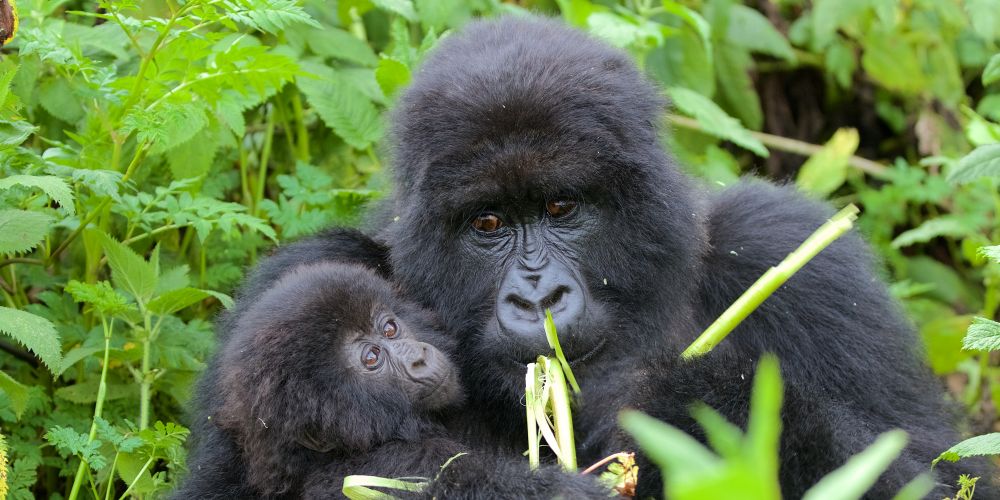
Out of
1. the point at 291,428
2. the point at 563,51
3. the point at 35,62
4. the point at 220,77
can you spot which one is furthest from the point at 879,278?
the point at 35,62

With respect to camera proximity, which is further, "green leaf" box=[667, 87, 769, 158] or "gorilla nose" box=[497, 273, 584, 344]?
"green leaf" box=[667, 87, 769, 158]

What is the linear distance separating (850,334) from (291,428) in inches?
64.3

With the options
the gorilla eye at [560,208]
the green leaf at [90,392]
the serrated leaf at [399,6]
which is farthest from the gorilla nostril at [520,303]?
the serrated leaf at [399,6]

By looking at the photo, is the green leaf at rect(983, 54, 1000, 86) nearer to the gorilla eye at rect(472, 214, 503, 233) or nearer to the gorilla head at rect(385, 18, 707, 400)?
the gorilla head at rect(385, 18, 707, 400)

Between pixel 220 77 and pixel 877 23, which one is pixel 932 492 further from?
pixel 877 23

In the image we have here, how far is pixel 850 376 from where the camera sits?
3188 millimetres

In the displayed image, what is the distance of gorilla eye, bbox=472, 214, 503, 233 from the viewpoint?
3.05 metres

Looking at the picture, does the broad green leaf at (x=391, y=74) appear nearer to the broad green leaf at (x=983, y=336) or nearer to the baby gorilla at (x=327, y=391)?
the baby gorilla at (x=327, y=391)

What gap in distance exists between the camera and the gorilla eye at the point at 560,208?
119 inches

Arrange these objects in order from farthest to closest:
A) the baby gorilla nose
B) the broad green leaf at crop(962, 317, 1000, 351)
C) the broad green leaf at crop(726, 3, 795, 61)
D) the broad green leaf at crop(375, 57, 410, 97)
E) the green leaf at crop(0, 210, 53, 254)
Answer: the broad green leaf at crop(726, 3, 795, 61) < the broad green leaf at crop(375, 57, 410, 97) < the green leaf at crop(0, 210, 53, 254) < the baby gorilla nose < the broad green leaf at crop(962, 317, 1000, 351)

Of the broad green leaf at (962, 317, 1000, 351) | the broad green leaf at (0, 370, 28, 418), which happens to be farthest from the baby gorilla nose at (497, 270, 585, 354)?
the broad green leaf at (0, 370, 28, 418)

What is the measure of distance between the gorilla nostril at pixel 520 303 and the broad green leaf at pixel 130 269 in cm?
123

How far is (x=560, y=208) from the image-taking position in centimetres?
303

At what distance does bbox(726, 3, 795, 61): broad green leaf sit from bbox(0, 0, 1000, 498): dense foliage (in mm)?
13
